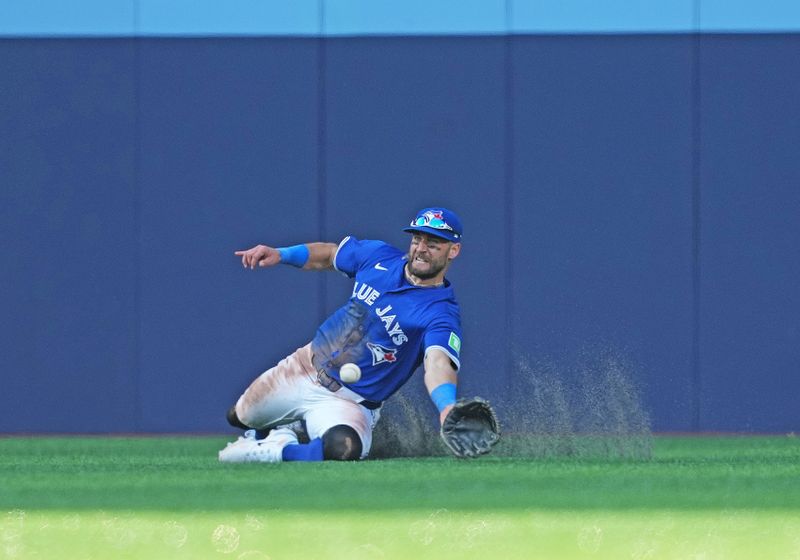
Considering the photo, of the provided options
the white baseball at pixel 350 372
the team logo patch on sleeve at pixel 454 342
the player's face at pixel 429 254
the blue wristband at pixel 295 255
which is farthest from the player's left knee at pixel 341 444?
the blue wristband at pixel 295 255

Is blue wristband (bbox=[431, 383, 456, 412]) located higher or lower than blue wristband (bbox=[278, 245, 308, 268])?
lower

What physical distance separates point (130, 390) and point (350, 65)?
332 centimetres

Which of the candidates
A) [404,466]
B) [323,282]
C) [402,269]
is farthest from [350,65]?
[404,466]

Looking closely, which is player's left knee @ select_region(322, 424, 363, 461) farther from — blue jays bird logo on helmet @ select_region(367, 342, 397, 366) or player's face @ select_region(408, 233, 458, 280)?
player's face @ select_region(408, 233, 458, 280)

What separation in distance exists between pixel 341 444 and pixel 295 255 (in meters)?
1.18

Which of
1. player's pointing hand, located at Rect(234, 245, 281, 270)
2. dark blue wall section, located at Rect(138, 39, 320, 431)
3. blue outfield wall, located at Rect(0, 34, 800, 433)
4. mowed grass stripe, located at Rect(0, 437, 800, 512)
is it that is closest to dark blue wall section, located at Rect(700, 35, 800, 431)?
blue outfield wall, located at Rect(0, 34, 800, 433)

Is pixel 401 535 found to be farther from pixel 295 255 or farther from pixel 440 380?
pixel 295 255

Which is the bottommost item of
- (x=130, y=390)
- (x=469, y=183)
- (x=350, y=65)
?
(x=130, y=390)

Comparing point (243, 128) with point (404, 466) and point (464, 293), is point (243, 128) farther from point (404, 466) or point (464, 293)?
point (404, 466)

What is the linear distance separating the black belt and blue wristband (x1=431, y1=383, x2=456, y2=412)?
0.98 meters

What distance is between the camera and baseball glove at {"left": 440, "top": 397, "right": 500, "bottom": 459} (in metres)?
6.89

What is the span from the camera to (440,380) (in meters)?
7.16

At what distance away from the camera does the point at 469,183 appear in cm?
1215

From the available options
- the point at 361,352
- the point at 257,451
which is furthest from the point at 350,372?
the point at 257,451
